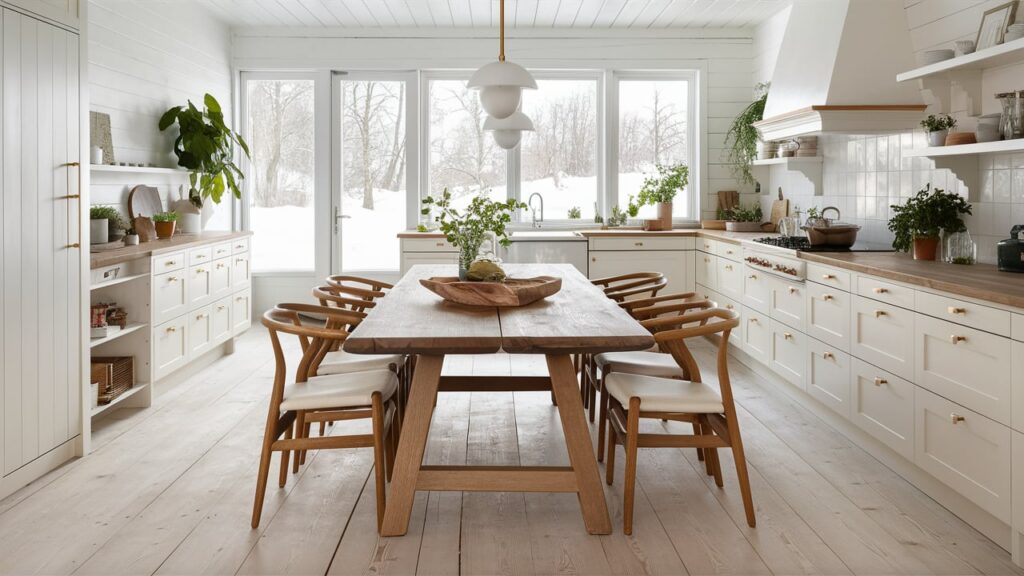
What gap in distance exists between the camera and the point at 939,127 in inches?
160

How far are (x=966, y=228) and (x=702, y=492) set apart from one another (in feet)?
6.56

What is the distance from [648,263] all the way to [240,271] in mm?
3299

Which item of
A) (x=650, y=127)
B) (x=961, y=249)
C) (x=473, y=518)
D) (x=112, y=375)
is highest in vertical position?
(x=650, y=127)

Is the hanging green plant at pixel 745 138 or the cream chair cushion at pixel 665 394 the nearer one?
the cream chair cushion at pixel 665 394

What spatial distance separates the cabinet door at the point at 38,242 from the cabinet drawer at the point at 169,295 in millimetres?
932

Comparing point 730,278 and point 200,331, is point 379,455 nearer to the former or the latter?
point 200,331

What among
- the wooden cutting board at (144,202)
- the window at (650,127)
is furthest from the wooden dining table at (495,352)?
the window at (650,127)

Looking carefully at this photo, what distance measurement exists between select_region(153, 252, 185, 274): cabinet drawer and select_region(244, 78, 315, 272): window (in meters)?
2.61

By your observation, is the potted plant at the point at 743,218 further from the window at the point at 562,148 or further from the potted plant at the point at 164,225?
the potted plant at the point at 164,225

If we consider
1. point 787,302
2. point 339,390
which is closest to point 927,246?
point 787,302

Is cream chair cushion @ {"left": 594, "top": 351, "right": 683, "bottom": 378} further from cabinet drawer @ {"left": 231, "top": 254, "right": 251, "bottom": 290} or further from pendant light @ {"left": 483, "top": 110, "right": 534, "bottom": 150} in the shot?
cabinet drawer @ {"left": 231, "top": 254, "right": 251, "bottom": 290}

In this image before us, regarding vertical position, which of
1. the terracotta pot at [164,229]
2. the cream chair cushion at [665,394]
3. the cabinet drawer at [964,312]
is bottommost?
the cream chair cushion at [665,394]

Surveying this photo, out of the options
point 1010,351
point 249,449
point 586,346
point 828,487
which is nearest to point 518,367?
point 249,449

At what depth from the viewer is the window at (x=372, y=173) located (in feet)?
24.8
